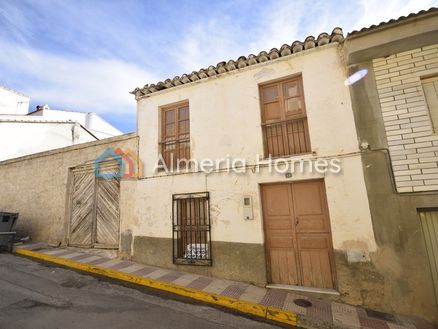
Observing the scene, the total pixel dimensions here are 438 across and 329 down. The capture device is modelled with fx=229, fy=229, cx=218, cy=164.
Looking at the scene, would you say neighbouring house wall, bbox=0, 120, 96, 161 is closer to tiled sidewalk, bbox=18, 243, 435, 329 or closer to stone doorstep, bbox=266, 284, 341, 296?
tiled sidewalk, bbox=18, 243, 435, 329

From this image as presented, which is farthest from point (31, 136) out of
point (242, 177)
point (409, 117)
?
point (409, 117)

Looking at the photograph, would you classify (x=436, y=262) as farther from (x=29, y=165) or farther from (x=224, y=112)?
(x=29, y=165)

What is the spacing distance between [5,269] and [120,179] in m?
3.52

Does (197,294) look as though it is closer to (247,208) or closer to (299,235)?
(247,208)

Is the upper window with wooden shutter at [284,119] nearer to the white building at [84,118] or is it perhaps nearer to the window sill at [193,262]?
the window sill at [193,262]

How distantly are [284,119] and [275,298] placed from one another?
3900 mm

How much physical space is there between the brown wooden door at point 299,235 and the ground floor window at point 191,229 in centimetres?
156

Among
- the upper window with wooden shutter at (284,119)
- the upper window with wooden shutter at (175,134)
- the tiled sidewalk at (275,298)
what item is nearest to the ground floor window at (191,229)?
the tiled sidewalk at (275,298)

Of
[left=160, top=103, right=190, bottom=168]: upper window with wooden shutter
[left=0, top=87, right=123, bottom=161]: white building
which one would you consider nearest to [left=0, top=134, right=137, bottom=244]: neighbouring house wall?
[left=160, top=103, right=190, bottom=168]: upper window with wooden shutter

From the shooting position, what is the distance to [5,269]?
5875 mm

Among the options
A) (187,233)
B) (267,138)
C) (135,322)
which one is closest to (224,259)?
(187,233)

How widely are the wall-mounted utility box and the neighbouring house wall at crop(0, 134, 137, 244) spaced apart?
389 cm

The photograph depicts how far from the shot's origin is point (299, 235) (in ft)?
16.5

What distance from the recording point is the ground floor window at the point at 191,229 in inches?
231
